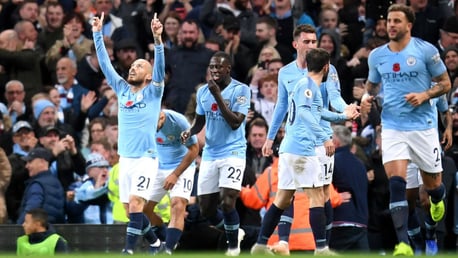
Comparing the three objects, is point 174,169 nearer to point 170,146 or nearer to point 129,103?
point 170,146

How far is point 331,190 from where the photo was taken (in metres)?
21.2

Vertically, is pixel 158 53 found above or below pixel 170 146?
above

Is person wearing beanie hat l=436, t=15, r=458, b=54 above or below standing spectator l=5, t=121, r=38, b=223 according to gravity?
above

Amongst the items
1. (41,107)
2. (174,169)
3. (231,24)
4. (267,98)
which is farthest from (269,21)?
(174,169)

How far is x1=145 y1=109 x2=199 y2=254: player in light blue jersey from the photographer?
20.7m

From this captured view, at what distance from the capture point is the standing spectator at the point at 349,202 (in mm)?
21422

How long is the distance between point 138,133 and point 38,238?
2.29m

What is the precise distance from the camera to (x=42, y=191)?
23531 mm

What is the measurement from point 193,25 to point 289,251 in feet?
24.3

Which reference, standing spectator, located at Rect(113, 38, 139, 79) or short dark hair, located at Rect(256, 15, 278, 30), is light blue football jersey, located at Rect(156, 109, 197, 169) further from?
short dark hair, located at Rect(256, 15, 278, 30)

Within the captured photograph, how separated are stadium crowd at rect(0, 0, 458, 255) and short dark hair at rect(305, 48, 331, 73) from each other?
1343mm

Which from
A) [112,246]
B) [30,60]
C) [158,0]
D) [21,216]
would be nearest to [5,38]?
[30,60]

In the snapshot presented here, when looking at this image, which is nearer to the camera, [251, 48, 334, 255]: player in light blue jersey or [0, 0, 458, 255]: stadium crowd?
[251, 48, 334, 255]: player in light blue jersey

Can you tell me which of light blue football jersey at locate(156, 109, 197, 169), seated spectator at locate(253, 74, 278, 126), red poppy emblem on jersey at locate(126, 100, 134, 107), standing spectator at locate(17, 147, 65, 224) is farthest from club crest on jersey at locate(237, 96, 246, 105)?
seated spectator at locate(253, 74, 278, 126)
